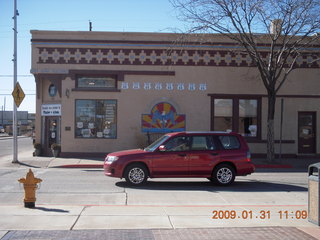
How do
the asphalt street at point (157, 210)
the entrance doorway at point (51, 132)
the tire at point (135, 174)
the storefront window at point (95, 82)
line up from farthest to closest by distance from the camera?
1. the entrance doorway at point (51, 132)
2. the storefront window at point (95, 82)
3. the tire at point (135, 174)
4. the asphalt street at point (157, 210)

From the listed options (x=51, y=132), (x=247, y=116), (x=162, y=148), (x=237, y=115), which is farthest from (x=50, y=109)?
Answer: (x=162, y=148)

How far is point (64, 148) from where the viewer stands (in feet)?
67.2

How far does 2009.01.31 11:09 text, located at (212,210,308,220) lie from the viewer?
7.68 meters

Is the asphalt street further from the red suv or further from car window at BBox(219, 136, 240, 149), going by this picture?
car window at BBox(219, 136, 240, 149)

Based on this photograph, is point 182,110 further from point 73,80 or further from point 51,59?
point 51,59

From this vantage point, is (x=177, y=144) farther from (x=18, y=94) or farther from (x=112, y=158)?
(x=18, y=94)

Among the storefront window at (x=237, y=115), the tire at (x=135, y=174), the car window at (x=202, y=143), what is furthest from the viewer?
the storefront window at (x=237, y=115)

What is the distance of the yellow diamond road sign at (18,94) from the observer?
18.3 metres

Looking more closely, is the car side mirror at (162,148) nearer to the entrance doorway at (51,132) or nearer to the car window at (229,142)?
the car window at (229,142)

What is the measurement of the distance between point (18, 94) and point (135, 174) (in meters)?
9.32

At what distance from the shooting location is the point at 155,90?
20625 mm

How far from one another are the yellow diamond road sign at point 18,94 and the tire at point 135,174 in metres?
9.03

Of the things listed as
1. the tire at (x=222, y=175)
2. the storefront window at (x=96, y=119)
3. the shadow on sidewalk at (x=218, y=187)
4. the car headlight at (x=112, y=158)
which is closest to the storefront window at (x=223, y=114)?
the storefront window at (x=96, y=119)

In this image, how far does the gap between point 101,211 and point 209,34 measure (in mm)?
14416
